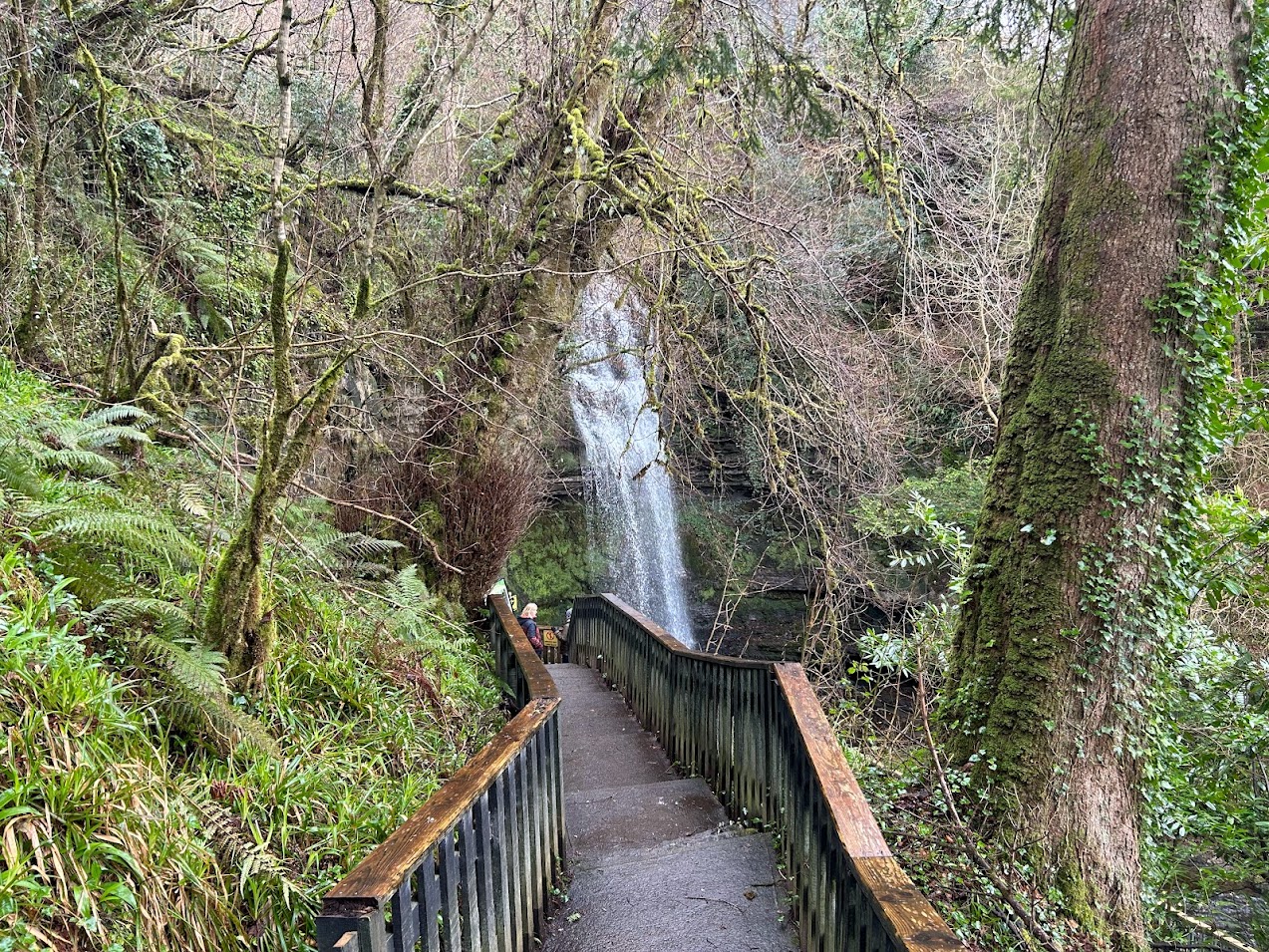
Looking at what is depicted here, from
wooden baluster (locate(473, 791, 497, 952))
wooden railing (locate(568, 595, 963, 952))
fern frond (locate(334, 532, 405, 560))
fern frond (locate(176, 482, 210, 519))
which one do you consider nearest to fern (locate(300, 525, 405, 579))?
fern frond (locate(334, 532, 405, 560))

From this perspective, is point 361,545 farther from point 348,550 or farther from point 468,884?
point 468,884

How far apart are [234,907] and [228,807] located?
41 centimetres

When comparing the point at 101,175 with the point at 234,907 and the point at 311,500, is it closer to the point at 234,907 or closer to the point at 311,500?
the point at 311,500

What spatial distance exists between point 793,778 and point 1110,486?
218 centimetres

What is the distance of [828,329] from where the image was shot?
8.45 metres

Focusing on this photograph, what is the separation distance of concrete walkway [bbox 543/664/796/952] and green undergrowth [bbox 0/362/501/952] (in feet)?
3.11

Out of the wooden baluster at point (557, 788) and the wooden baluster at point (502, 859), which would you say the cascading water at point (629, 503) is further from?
the wooden baluster at point (502, 859)

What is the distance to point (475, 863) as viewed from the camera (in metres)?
2.74

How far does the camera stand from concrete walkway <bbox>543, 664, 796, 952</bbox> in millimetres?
3480

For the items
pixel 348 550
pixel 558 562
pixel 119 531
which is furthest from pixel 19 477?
pixel 558 562

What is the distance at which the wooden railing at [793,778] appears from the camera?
7.14 ft

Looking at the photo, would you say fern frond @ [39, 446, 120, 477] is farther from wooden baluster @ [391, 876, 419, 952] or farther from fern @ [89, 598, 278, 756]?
wooden baluster @ [391, 876, 419, 952]

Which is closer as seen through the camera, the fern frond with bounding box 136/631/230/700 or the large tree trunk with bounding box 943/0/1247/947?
the fern frond with bounding box 136/631/230/700

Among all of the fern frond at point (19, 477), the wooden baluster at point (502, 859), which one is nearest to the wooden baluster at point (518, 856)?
the wooden baluster at point (502, 859)
